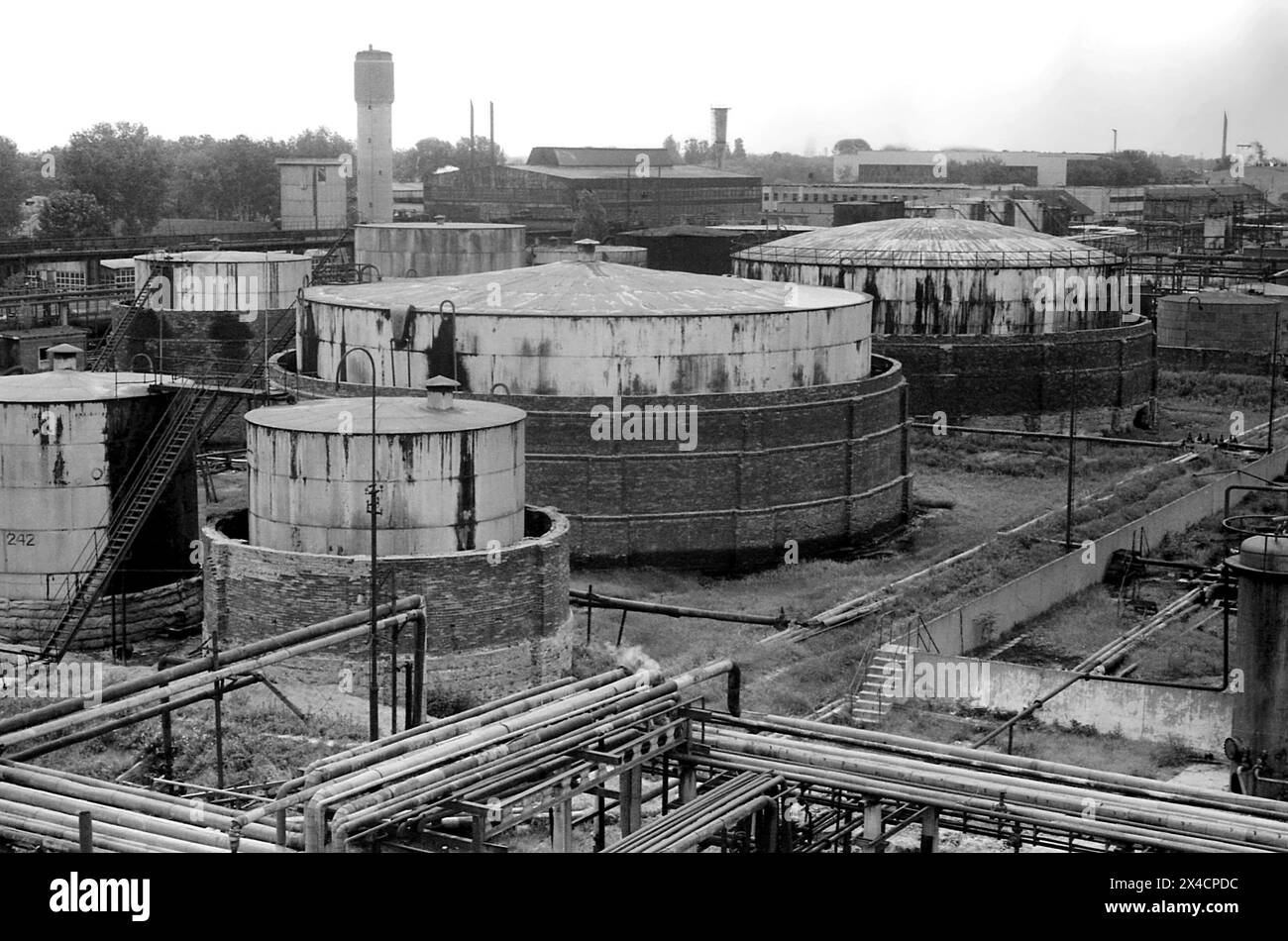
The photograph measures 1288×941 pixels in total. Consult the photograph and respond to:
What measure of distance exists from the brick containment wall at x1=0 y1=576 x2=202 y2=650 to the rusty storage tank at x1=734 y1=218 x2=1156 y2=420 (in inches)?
1266

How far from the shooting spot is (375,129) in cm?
10794

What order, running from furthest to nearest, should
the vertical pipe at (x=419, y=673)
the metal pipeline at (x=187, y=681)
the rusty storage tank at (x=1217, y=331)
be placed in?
the rusty storage tank at (x=1217, y=331)
the vertical pipe at (x=419, y=673)
the metal pipeline at (x=187, y=681)

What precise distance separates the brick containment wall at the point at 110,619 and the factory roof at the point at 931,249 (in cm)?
3383

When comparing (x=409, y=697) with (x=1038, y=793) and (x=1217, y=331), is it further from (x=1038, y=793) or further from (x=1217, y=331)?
(x=1217, y=331)

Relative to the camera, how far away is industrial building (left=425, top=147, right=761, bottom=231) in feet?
397

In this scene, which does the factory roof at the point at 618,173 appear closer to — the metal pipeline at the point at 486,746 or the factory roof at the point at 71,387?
the factory roof at the point at 71,387

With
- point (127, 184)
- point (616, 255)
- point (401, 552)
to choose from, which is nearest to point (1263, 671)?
point (401, 552)

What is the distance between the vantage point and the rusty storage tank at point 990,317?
6331 centimetres

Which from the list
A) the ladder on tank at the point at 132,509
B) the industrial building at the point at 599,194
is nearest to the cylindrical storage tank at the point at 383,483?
the ladder on tank at the point at 132,509

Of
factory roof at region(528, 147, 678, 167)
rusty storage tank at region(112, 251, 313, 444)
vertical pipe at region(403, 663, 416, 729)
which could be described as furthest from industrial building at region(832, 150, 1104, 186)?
vertical pipe at region(403, 663, 416, 729)

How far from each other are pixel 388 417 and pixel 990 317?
34.5 m

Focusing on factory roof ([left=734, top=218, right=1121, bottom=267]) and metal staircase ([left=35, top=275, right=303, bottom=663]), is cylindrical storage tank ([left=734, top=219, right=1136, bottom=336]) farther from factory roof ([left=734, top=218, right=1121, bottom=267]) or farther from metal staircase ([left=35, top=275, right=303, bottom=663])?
metal staircase ([left=35, top=275, right=303, bottom=663])

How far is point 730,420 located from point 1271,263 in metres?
58.9
